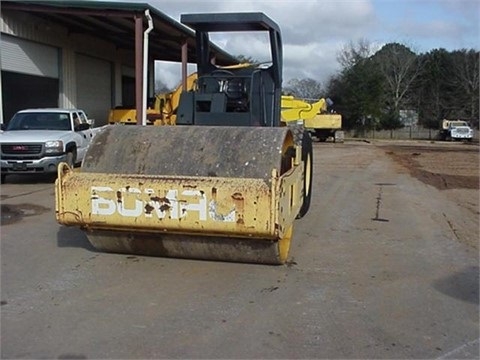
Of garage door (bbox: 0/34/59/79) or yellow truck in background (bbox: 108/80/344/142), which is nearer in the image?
yellow truck in background (bbox: 108/80/344/142)

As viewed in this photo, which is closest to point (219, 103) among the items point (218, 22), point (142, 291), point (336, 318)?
point (218, 22)

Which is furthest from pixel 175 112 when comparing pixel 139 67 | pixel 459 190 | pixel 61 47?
pixel 61 47

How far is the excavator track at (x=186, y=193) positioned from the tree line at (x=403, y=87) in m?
55.3

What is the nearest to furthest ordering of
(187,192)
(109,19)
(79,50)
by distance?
(187,192)
(109,19)
(79,50)

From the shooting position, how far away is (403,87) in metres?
70.4

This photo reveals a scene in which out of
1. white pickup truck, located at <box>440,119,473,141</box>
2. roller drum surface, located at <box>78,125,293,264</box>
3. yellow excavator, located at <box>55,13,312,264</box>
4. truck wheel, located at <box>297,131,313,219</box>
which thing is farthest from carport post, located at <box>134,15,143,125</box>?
white pickup truck, located at <box>440,119,473,141</box>

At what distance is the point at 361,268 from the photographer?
641 centimetres

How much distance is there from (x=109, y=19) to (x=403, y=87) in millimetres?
54629

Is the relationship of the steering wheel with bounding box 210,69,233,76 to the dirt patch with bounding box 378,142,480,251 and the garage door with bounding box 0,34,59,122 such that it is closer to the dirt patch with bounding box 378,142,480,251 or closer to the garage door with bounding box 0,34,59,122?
the dirt patch with bounding box 378,142,480,251

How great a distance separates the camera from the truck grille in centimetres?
1313

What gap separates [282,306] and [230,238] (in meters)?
1.06

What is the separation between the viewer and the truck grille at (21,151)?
13.1 metres

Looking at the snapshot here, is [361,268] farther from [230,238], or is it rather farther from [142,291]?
[142,291]

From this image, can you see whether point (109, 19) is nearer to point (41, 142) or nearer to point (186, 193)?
point (41, 142)
